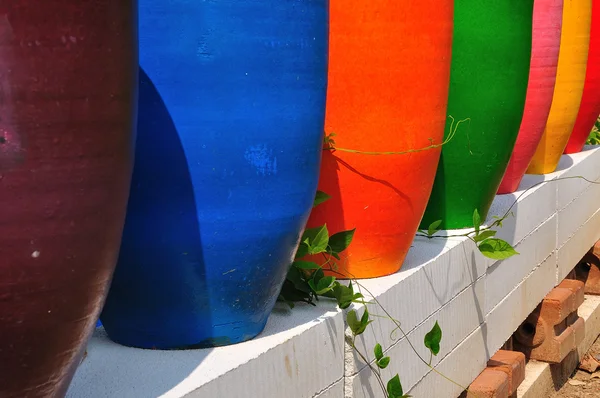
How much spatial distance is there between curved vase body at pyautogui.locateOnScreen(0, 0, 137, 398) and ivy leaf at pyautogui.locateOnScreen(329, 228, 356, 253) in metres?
1.01

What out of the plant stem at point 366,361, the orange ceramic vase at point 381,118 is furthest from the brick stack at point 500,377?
the plant stem at point 366,361

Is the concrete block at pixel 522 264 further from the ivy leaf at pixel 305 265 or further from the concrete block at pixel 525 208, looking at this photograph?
the ivy leaf at pixel 305 265

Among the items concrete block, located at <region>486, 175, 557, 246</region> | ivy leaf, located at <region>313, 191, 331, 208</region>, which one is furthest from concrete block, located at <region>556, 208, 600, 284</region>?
ivy leaf, located at <region>313, 191, 331, 208</region>

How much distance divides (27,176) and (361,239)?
53.5 inches

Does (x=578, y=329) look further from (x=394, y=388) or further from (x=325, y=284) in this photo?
(x=325, y=284)

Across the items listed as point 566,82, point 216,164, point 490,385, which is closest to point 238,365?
point 216,164

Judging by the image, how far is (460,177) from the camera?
120 inches

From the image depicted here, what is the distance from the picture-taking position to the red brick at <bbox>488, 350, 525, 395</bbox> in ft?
9.93

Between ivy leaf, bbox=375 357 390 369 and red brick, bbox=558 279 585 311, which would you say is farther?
red brick, bbox=558 279 585 311

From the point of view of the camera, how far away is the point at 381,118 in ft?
7.50

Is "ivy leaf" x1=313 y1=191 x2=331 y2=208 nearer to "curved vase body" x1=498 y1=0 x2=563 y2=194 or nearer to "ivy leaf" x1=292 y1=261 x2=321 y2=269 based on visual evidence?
"ivy leaf" x1=292 y1=261 x2=321 y2=269

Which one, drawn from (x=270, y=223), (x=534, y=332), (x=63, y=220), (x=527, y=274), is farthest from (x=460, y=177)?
(x=63, y=220)

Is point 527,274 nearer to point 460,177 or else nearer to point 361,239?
point 460,177

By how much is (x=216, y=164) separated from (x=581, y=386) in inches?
108
